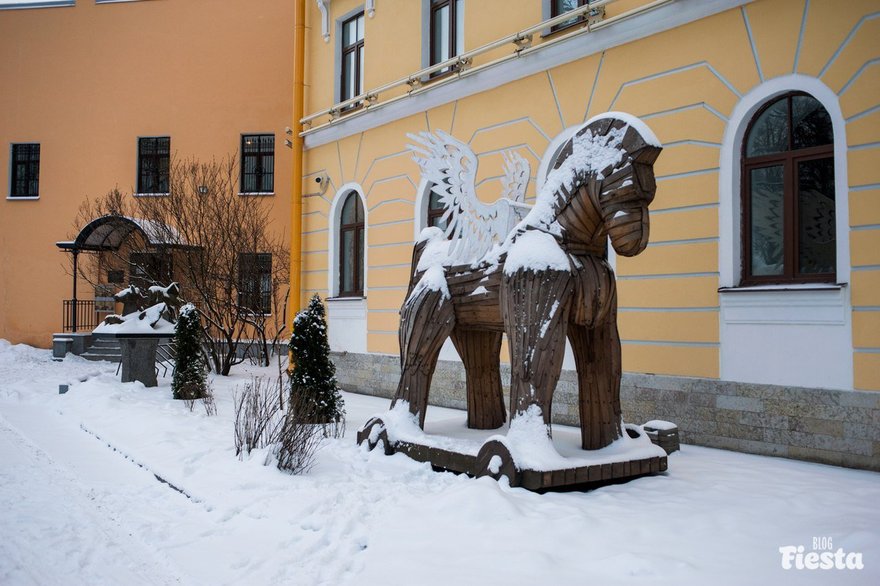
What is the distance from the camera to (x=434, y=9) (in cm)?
1124

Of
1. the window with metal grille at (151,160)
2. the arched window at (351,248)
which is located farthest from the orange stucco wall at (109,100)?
the arched window at (351,248)

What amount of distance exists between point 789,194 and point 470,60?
5168 millimetres

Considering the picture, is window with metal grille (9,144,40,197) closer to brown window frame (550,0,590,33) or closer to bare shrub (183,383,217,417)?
bare shrub (183,383,217,417)

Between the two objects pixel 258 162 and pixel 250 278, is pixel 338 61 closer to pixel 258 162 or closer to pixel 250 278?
pixel 250 278

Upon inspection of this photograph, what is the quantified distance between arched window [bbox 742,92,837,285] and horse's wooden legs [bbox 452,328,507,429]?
2782mm

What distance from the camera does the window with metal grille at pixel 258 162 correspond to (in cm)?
1917

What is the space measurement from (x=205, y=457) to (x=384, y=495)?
2.14 metres

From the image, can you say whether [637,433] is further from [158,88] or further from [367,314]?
[158,88]

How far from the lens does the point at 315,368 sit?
8.03 metres

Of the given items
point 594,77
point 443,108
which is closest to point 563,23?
point 594,77

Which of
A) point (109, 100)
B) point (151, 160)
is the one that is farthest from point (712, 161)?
point (109, 100)

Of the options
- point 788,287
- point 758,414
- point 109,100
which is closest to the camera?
point 788,287

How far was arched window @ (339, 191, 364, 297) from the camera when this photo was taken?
1260 centimetres

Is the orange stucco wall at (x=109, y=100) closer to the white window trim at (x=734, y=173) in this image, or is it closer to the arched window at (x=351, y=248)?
the arched window at (x=351, y=248)
